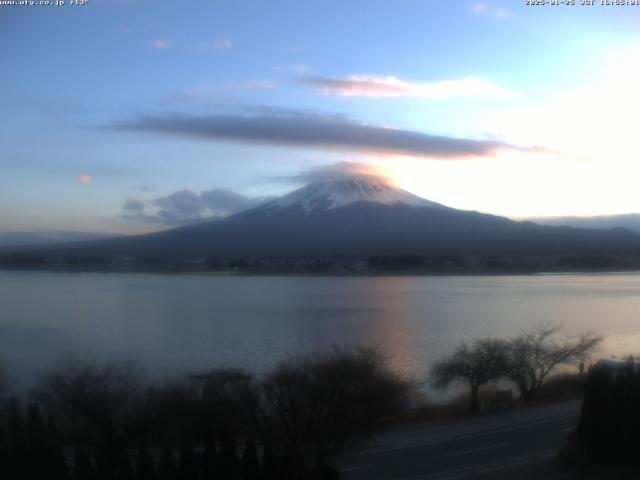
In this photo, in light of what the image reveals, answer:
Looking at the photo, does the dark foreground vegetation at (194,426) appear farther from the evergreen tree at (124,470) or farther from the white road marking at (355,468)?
the white road marking at (355,468)

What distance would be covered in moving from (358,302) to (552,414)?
18197mm

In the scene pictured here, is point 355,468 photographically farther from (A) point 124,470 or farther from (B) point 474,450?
(A) point 124,470

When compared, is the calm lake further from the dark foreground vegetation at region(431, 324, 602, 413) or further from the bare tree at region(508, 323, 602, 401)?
the bare tree at region(508, 323, 602, 401)

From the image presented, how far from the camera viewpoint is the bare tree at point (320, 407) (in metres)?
5.71

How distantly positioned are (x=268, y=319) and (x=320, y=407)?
1373 cm

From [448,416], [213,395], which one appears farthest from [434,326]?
[213,395]

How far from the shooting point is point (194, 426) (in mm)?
6195

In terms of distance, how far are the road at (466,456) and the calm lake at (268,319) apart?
428cm

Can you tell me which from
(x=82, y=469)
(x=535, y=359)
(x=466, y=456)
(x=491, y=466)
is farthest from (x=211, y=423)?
(x=535, y=359)

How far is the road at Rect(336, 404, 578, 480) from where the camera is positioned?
572 centimetres

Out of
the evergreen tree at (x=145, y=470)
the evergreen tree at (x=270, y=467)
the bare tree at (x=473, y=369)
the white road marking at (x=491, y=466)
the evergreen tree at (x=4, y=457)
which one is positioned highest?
the evergreen tree at (x=4, y=457)

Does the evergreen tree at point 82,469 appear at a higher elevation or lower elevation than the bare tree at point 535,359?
higher

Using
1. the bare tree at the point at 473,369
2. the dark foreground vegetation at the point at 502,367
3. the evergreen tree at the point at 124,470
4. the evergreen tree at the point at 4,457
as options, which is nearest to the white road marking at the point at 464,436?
the dark foreground vegetation at the point at 502,367

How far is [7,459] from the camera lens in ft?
15.2
